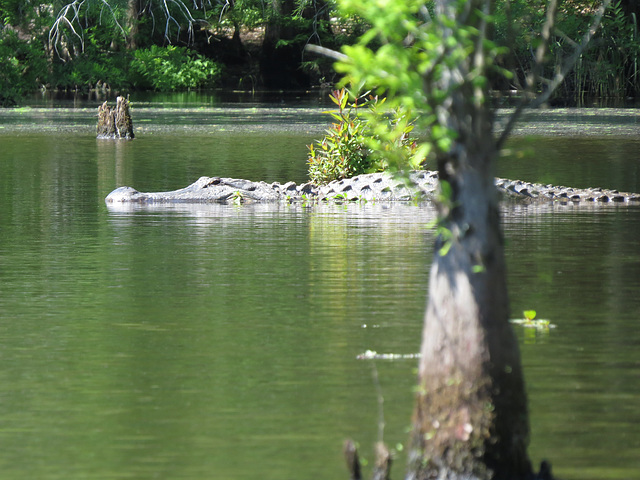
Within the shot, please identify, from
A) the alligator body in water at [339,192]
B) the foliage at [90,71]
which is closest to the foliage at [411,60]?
the alligator body in water at [339,192]

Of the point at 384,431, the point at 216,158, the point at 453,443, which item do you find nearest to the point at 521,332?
the point at 384,431

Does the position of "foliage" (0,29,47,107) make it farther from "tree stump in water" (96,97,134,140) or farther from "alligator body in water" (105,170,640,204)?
"alligator body in water" (105,170,640,204)

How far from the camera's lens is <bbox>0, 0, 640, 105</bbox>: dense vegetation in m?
55.0

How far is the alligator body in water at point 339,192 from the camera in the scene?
16.9 meters

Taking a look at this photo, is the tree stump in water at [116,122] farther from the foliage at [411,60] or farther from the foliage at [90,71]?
the foliage at [90,71]

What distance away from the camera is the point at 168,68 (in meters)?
61.3

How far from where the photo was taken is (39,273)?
35.0ft

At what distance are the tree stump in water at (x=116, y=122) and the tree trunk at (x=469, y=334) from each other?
2530cm

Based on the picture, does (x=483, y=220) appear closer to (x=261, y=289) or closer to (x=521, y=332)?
(x=521, y=332)

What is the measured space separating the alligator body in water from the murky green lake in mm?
497

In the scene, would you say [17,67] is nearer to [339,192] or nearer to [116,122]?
[116,122]

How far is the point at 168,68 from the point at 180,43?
600 cm

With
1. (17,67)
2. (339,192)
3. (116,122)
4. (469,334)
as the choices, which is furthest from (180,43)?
(469,334)

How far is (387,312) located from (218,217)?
697 centimetres
